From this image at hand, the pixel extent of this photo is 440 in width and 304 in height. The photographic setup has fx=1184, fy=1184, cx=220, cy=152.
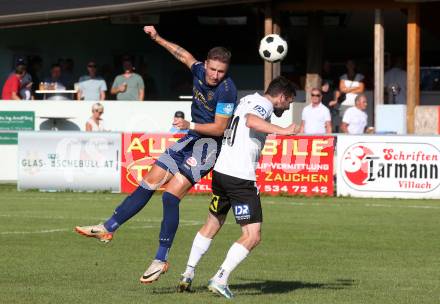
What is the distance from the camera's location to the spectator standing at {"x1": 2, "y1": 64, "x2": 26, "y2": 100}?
94.1 ft

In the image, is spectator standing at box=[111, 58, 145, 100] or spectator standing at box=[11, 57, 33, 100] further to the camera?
spectator standing at box=[11, 57, 33, 100]

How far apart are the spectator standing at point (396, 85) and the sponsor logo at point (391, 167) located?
5089 mm

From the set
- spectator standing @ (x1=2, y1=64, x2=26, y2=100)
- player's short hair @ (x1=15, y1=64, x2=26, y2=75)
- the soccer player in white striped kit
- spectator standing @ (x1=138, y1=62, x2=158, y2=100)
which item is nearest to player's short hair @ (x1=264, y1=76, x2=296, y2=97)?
the soccer player in white striped kit

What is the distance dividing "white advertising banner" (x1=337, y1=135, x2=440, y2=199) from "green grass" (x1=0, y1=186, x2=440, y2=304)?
55 centimetres

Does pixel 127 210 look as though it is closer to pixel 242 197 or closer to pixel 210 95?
pixel 242 197

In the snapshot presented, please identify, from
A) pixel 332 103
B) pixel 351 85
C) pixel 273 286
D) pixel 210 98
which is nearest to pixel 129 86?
pixel 332 103

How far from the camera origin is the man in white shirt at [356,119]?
2561 centimetres

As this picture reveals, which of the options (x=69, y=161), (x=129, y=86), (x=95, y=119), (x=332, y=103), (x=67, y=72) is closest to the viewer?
(x=69, y=161)

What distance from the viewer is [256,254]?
47.5 feet

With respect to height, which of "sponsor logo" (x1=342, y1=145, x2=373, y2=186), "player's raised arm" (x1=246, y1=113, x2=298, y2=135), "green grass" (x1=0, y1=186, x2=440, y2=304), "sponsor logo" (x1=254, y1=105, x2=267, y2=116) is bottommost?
Answer: "green grass" (x1=0, y1=186, x2=440, y2=304)

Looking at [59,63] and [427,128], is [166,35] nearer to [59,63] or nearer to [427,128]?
[59,63]

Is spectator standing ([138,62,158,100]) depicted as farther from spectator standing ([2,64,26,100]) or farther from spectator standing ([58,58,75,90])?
spectator standing ([2,64,26,100])

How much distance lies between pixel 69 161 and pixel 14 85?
15.8 ft

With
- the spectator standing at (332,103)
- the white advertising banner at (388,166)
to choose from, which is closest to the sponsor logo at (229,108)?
the white advertising banner at (388,166)
